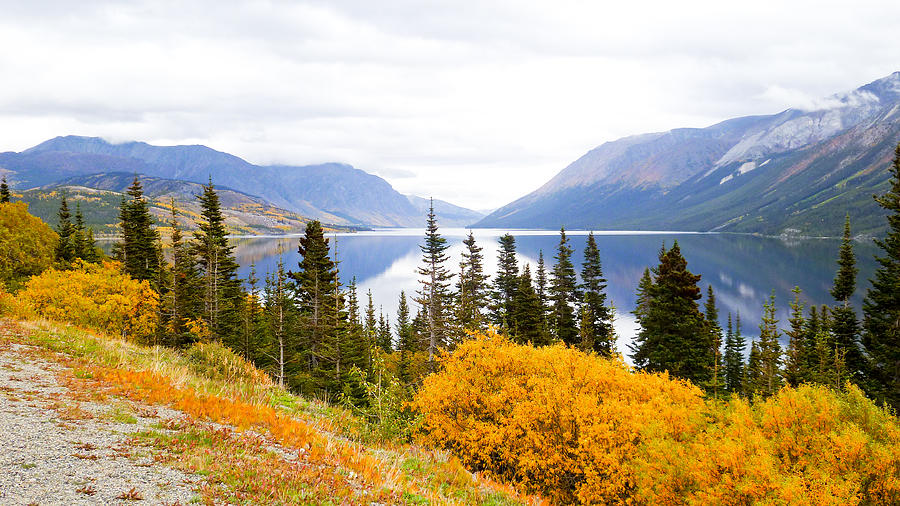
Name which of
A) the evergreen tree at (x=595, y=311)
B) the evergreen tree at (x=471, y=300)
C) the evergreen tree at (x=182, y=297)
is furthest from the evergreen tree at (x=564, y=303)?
the evergreen tree at (x=182, y=297)

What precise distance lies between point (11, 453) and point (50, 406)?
11.0ft

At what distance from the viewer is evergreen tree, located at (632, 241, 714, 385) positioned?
44.8 metres

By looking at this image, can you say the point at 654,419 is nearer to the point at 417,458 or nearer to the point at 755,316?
the point at 417,458

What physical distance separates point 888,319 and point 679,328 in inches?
737

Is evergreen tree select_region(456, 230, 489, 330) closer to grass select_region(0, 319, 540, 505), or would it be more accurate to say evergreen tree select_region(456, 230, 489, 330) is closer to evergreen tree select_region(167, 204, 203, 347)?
grass select_region(0, 319, 540, 505)

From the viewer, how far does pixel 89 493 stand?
8.78 meters

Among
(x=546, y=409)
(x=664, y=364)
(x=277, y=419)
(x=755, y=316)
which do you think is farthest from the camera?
(x=755, y=316)

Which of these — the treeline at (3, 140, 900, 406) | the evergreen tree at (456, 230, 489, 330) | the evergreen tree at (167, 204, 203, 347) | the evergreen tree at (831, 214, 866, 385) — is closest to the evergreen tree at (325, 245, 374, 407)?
the treeline at (3, 140, 900, 406)

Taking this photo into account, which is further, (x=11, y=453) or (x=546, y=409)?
(x=546, y=409)

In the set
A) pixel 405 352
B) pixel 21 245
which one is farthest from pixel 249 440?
pixel 21 245

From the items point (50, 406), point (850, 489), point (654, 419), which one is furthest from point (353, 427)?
point (850, 489)

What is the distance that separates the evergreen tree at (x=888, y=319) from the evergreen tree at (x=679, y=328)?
46.1 feet

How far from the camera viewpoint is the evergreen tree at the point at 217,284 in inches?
2064

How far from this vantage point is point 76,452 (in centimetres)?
1031
